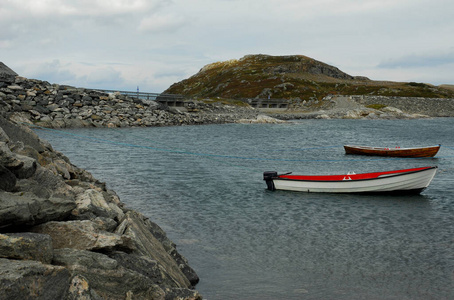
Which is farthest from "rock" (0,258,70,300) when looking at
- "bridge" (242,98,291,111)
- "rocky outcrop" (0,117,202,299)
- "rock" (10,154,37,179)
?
"bridge" (242,98,291,111)

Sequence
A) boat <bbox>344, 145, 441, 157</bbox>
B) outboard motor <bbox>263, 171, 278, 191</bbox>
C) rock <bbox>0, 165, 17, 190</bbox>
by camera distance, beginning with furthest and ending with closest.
→ boat <bbox>344, 145, 441, 157</bbox> → outboard motor <bbox>263, 171, 278, 191</bbox> → rock <bbox>0, 165, 17, 190</bbox>

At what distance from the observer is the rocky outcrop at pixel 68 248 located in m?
5.94

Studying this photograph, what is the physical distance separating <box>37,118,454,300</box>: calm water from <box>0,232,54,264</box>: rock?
5145 mm

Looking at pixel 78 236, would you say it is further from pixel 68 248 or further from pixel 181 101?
pixel 181 101

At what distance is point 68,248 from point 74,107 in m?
61.0

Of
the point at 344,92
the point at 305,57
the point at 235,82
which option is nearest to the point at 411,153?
the point at 344,92

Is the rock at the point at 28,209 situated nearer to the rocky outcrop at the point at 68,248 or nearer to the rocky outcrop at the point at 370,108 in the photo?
the rocky outcrop at the point at 68,248

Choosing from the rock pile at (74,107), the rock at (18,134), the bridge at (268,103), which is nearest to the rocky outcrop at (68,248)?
the rock at (18,134)

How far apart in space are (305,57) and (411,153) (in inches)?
6392

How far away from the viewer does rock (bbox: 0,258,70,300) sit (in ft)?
17.7

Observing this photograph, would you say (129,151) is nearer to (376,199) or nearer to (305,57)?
(376,199)

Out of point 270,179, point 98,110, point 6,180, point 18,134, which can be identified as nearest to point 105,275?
point 6,180

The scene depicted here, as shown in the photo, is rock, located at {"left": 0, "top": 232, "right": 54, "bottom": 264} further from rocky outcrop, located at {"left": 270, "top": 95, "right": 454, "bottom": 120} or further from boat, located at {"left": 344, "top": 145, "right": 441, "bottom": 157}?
rocky outcrop, located at {"left": 270, "top": 95, "right": 454, "bottom": 120}

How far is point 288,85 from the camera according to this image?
14538 centimetres
